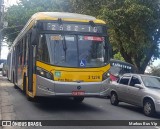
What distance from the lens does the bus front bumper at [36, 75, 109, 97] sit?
A: 11.9 metres

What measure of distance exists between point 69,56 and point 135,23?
14.7 meters

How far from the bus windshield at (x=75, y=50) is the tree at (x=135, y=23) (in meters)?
12.5

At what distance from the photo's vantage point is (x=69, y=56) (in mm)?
12320

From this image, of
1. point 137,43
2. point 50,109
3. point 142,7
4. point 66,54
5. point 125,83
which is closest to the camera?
point 66,54

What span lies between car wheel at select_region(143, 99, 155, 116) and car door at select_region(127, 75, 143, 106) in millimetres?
528

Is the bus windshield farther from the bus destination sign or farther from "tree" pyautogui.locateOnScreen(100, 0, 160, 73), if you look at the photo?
"tree" pyautogui.locateOnScreen(100, 0, 160, 73)

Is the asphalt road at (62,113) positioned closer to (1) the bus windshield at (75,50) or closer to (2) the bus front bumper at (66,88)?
(2) the bus front bumper at (66,88)

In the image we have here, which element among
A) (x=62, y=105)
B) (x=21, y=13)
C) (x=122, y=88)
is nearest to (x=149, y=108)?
(x=122, y=88)

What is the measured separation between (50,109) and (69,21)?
130 inches

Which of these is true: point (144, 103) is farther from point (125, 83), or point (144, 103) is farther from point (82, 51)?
point (82, 51)

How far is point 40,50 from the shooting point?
12.4 metres

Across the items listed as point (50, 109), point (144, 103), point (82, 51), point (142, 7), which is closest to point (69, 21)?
point (82, 51)

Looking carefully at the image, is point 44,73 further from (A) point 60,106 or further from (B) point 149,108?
(B) point 149,108

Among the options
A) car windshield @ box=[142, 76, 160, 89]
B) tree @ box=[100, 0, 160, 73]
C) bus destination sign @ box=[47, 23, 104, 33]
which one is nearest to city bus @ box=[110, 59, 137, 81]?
tree @ box=[100, 0, 160, 73]
